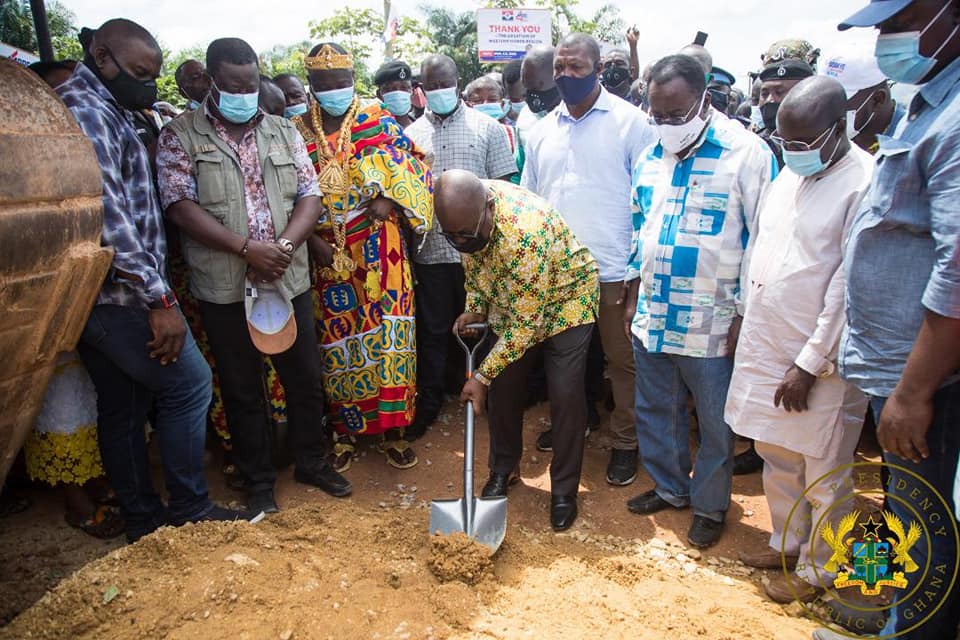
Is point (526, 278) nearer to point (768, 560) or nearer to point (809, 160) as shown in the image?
point (809, 160)

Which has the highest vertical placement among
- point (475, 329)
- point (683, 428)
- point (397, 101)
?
point (397, 101)

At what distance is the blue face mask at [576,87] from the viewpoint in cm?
380

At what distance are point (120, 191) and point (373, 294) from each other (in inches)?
57.8

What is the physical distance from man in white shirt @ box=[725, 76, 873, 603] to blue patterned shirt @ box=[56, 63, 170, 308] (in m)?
2.53

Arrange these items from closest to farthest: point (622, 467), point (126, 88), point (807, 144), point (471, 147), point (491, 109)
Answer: point (807, 144)
point (126, 88)
point (622, 467)
point (471, 147)
point (491, 109)

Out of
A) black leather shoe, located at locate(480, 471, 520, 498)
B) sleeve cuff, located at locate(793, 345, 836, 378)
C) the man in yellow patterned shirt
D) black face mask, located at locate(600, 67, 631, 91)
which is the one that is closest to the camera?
sleeve cuff, located at locate(793, 345, 836, 378)

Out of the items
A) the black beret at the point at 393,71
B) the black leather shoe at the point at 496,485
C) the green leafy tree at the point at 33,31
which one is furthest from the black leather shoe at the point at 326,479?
the green leafy tree at the point at 33,31

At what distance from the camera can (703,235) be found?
2984mm

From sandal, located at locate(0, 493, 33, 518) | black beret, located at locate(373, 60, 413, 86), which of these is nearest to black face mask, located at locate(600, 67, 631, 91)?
black beret, located at locate(373, 60, 413, 86)

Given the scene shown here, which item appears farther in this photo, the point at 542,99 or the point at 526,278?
the point at 542,99

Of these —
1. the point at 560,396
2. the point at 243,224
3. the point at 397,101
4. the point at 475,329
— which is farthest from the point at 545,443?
the point at 397,101

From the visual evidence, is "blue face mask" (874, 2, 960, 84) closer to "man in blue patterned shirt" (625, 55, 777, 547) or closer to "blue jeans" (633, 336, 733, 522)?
"man in blue patterned shirt" (625, 55, 777, 547)

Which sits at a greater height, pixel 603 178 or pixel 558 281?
pixel 603 178

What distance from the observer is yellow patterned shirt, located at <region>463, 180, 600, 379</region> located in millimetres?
2988
